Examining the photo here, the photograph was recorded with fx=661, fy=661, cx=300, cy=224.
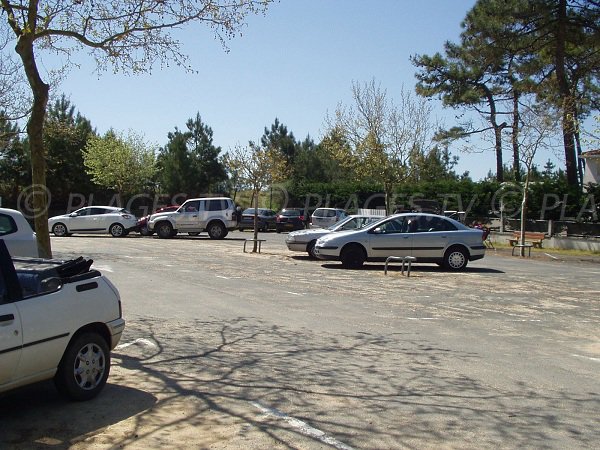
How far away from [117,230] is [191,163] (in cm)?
1918

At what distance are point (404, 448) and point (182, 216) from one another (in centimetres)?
2740

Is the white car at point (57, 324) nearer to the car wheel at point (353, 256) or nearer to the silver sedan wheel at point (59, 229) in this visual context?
the car wheel at point (353, 256)

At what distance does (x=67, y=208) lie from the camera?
47656mm

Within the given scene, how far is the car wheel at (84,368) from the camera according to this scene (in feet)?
18.9

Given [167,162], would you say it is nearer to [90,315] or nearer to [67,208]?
[67,208]

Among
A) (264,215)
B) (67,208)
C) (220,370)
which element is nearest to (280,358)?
(220,370)

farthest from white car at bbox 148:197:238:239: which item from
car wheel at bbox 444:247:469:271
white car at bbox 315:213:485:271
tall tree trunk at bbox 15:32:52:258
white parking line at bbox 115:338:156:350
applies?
white parking line at bbox 115:338:156:350

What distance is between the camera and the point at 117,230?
107ft

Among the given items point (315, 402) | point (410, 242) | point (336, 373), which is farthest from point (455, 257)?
point (315, 402)

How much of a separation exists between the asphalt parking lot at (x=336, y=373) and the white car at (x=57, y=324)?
0.33 meters

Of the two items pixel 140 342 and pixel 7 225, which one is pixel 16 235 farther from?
pixel 140 342

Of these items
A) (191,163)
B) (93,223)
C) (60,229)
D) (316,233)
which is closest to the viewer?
(316,233)

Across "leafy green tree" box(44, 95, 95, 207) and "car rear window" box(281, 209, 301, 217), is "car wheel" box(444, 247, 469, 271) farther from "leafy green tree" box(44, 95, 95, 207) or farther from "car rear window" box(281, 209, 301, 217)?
"leafy green tree" box(44, 95, 95, 207)

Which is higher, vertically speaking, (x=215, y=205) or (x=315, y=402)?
(x=215, y=205)
